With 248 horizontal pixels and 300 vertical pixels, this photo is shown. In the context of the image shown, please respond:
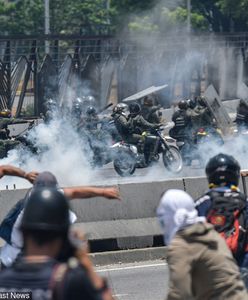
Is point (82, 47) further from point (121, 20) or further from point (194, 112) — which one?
point (121, 20)

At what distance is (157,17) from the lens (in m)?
63.9

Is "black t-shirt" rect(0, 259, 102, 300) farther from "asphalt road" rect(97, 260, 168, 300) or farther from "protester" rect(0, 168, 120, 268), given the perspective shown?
"asphalt road" rect(97, 260, 168, 300)

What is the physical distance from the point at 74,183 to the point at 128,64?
18980 mm

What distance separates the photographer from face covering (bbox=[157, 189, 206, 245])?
5.29 m

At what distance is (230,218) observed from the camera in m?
6.37

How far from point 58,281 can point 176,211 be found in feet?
5.27

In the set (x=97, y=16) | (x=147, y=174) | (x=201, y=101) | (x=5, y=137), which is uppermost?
(x=97, y=16)

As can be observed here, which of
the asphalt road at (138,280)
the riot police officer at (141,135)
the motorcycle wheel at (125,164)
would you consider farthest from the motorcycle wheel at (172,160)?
the asphalt road at (138,280)

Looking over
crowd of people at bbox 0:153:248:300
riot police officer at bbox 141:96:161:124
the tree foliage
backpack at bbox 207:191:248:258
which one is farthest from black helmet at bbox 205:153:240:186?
the tree foliage

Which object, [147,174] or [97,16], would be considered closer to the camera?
[147,174]

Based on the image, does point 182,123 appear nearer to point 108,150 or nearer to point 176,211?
point 108,150

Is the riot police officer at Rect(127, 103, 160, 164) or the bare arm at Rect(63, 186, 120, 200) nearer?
the bare arm at Rect(63, 186, 120, 200)

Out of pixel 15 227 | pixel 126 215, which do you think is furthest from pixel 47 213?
pixel 126 215

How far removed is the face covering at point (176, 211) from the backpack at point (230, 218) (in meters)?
1.00
